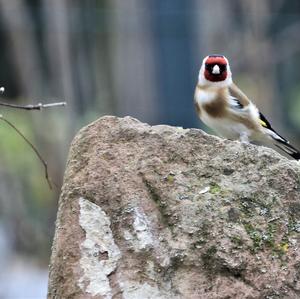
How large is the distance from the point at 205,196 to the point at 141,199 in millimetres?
228

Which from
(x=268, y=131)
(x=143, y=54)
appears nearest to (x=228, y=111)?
(x=268, y=131)

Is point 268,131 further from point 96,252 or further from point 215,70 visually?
point 96,252

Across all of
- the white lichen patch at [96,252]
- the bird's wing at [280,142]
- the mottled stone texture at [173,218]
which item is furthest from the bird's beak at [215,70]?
the white lichen patch at [96,252]

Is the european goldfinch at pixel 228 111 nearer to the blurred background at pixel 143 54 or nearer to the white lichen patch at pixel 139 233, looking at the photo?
the white lichen patch at pixel 139 233

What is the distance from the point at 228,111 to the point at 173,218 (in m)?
1.98

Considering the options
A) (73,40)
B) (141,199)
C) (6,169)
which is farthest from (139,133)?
(73,40)

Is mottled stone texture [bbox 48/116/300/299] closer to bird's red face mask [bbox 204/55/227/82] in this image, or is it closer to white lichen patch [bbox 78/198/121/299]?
white lichen patch [bbox 78/198/121/299]

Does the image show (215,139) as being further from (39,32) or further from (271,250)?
(39,32)

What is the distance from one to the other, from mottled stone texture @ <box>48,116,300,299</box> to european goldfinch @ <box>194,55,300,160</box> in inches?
64.7

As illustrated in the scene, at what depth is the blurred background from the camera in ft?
46.9

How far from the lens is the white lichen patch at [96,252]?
430 centimetres

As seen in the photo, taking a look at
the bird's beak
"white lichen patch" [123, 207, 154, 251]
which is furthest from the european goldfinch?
"white lichen patch" [123, 207, 154, 251]

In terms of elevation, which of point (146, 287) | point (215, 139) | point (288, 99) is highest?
point (215, 139)

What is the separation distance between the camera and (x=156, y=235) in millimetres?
4340
